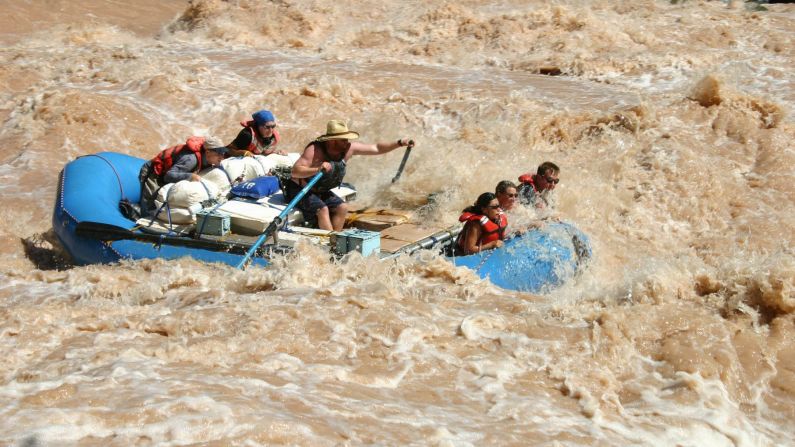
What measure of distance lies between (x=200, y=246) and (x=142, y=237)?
0.53m

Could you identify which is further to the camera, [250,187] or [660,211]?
[660,211]

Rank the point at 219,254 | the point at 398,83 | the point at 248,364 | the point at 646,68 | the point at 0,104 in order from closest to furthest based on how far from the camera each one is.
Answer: the point at 248,364
the point at 219,254
the point at 0,104
the point at 398,83
the point at 646,68

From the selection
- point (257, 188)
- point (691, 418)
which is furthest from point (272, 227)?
point (691, 418)

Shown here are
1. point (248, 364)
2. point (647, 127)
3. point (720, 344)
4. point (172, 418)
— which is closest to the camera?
point (172, 418)

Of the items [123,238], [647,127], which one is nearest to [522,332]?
[123,238]

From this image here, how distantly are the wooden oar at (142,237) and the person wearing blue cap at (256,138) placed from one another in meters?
1.31

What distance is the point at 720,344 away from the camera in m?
4.83

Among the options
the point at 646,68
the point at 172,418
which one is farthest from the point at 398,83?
the point at 172,418

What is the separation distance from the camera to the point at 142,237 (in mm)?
6422

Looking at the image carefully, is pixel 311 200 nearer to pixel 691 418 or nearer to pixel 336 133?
pixel 336 133

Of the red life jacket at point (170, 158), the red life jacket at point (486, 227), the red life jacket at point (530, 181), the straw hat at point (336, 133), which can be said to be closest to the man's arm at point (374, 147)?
the straw hat at point (336, 133)

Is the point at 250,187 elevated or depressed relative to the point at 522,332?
elevated

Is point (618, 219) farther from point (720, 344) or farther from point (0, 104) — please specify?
point (0, 104)

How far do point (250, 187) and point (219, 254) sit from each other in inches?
31.5
